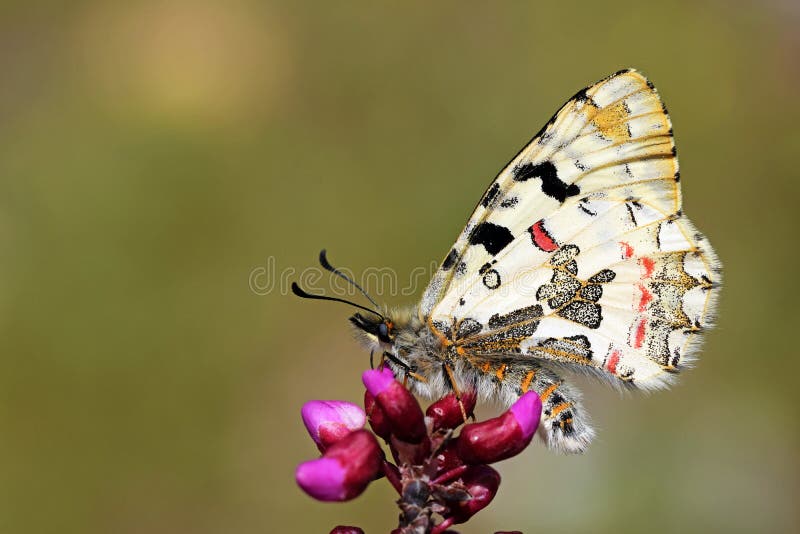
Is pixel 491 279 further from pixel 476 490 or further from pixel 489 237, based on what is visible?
pixel 476 490

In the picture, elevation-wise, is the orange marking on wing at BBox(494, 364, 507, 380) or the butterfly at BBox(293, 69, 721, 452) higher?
the butterfly at BBox(293, 69, 721, 452)

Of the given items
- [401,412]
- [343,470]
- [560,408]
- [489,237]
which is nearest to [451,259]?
[489,237]

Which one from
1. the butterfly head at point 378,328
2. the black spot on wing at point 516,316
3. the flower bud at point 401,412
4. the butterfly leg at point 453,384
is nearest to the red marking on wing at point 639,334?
the black spot on wing at point 516,316

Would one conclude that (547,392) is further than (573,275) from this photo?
No

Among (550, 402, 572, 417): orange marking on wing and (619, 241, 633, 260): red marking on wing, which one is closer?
(550, 402, 572, 417): orange marking on wing

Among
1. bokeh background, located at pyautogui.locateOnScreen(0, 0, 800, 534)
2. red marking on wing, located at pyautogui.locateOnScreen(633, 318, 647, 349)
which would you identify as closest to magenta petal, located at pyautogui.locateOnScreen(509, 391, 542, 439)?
red marking on wing, located at pyautogui.locateOnScreen(633, 318, 647, 349)

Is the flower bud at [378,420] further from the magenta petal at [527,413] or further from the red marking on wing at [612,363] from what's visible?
the red marking on wing at [612,363]

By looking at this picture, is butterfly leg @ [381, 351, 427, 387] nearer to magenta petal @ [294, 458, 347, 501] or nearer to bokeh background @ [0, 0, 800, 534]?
magenta petal @ [294, 458, 347, 501]
